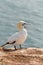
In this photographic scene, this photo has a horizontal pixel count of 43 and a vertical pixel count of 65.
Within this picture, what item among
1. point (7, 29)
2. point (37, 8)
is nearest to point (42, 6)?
point (37, 8)

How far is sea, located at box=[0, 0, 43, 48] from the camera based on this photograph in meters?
25.3

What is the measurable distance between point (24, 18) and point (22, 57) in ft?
63.5

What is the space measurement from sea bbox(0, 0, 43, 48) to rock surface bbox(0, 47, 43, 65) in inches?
432

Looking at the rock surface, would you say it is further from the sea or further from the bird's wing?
the sea

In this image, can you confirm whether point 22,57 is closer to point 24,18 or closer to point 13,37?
point 13,37

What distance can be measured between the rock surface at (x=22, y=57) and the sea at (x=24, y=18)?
10963mm

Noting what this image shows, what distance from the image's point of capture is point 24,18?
30516 mm

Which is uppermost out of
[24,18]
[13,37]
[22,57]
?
[24,18]

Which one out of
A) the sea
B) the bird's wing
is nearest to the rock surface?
the bird's wing

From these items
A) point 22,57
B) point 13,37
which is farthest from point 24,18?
point 22,57

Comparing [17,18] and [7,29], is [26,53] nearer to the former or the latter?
[7,29]

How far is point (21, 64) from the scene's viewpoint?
34.3 ft

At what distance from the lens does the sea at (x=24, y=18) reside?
25.3 m

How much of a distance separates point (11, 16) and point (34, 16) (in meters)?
2.23
